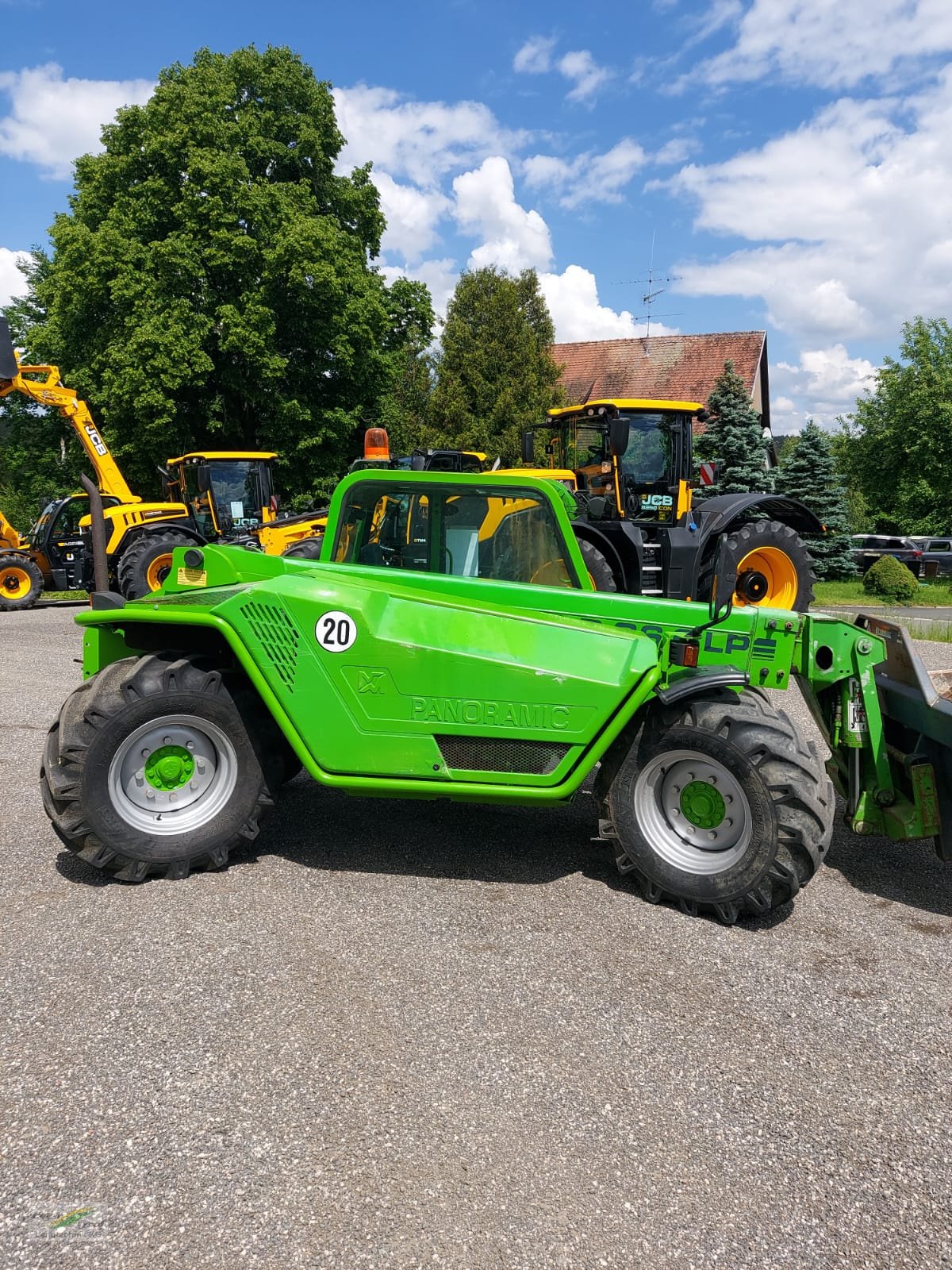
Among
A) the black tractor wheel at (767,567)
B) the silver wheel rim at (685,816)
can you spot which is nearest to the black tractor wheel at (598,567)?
the black tractor wheel at (767,567)

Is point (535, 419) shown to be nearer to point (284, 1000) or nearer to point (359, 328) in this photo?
point (359, 328)

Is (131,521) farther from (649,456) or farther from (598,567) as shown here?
(598,567)

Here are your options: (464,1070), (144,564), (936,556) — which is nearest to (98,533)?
(464,1070)

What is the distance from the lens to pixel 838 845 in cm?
482

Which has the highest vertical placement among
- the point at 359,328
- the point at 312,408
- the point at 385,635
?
the point at 359,328

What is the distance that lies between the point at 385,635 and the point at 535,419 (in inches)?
948

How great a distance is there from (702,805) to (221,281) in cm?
2127

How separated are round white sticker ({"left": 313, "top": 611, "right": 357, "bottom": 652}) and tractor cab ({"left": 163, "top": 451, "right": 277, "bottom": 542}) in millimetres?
12635

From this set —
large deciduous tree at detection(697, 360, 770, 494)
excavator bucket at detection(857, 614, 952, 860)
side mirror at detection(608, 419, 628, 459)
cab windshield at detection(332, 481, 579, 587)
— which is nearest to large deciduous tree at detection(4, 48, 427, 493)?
large deciduous tree at detection(697, 360, 770, 494)

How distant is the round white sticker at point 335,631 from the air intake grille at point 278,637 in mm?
104

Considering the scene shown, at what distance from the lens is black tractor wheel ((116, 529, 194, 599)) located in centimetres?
1466

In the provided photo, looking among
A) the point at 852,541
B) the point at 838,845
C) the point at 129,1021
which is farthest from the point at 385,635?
the point at 852,541

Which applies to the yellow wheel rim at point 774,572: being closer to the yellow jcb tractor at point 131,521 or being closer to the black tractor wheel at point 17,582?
the yellow jcb tractor at point 131,521

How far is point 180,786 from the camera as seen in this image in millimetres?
4203
